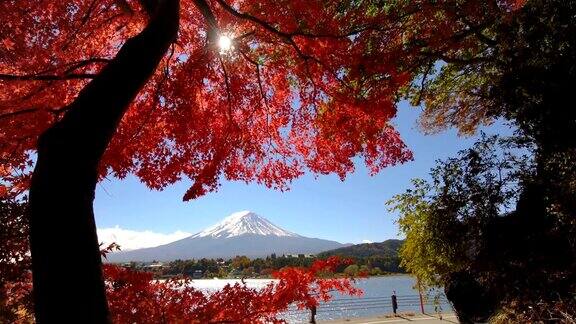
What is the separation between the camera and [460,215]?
8.44 metres

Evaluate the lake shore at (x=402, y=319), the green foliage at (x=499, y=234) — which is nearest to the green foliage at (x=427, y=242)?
the green foliage at (x=499, y=234)

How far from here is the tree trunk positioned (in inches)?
107

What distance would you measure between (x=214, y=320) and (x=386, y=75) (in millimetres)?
7596

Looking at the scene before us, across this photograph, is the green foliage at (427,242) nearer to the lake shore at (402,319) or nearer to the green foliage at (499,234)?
the green foliage at (499,234)

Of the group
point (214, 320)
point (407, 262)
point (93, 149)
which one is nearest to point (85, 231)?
point (93, 149)

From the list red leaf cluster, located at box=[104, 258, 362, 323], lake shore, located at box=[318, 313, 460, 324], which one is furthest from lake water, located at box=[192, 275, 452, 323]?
lake shore, located at box=[318, 313, 460, 324]

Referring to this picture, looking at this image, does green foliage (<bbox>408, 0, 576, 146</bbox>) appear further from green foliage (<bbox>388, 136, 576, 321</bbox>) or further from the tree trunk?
the tree trunk

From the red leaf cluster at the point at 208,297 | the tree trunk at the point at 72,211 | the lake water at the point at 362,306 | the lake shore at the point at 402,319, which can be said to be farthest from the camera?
the lake shore at the point at 402,319

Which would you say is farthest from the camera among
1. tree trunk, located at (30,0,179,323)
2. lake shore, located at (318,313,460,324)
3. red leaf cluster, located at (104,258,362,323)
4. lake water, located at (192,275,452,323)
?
lake shore, located at (318,313,460,324)

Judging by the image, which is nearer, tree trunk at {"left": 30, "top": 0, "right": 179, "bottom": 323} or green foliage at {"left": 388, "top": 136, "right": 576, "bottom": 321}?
tree trunk at {"left": 30, "top": 0, "right": 179, "bottom": 323}

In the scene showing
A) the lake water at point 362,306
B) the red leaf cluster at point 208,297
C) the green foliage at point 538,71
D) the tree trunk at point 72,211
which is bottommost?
the lake water at point 362,306

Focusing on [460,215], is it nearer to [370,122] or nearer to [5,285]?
[370,122]

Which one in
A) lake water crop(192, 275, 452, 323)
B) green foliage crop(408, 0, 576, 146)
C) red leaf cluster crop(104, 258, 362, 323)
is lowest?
lake water crop(192, 275, 452, 323)

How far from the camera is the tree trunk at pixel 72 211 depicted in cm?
271
